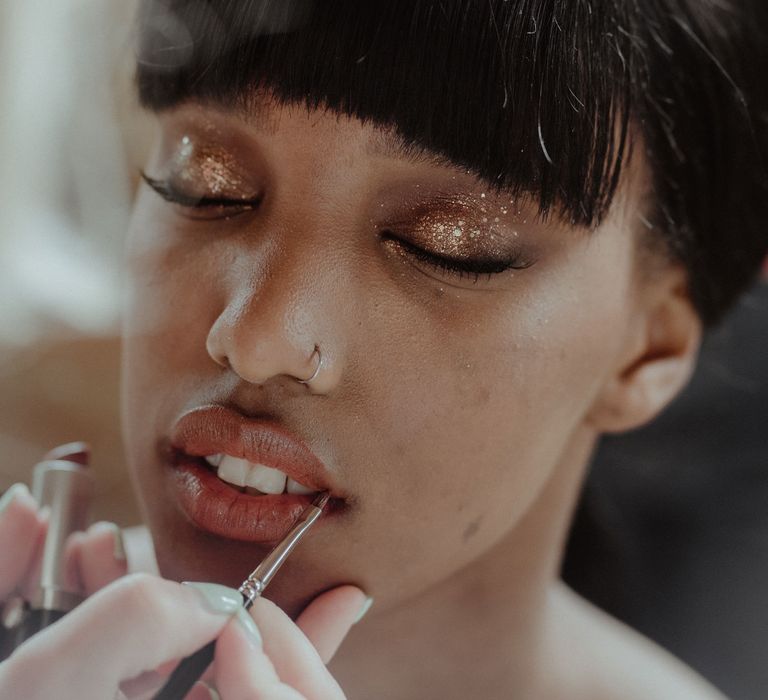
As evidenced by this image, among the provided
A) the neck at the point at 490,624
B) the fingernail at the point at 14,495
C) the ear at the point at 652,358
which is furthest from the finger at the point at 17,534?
the ear at the point at 652,358

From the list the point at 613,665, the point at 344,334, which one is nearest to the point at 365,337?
the point at 344,334

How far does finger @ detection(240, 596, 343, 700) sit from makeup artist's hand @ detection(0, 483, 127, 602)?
0.28ft

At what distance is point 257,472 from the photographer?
1.56ft

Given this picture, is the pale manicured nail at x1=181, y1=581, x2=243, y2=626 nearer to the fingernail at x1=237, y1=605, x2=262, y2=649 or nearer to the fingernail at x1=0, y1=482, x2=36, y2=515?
the fingernail at x1=237, y1=605, x2=262, y2=649

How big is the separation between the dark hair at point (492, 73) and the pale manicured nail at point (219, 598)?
0.22 meters

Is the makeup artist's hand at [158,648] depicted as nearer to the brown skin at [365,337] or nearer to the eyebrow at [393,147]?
the brown skin at [365,337]

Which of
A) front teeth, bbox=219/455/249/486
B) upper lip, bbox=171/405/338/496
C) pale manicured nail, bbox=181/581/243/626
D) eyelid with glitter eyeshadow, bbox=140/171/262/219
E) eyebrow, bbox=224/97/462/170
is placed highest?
eyebrow, bbox=224/97/462/170

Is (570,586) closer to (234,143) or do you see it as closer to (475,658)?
(475,658)

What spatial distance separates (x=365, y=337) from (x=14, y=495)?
197 mm

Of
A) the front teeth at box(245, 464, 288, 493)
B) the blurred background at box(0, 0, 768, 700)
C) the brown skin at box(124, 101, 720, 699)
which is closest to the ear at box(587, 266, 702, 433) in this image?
the brown skin at box(124, 101, 720, 699)

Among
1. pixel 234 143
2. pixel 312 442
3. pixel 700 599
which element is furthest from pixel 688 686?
pixel 234 143

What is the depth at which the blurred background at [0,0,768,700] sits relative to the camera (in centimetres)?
54

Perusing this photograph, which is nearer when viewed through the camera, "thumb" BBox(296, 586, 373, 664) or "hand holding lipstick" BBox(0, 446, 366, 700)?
"hand holding lipstick" BBox(0, 446, 366, 700)

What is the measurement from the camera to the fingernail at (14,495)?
0.48 meters
